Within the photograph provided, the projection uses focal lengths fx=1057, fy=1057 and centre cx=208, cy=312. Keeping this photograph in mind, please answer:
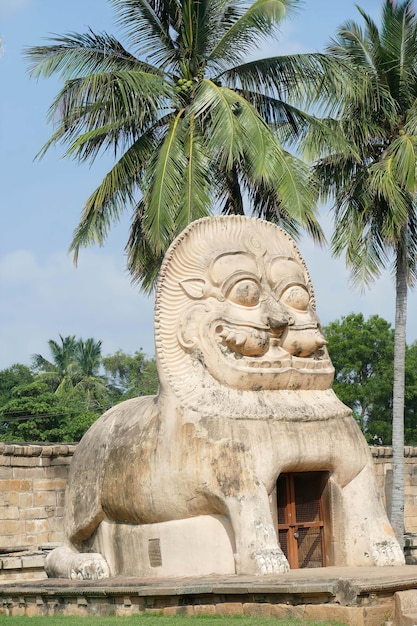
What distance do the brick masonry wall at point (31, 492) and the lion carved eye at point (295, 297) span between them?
19.6 ft

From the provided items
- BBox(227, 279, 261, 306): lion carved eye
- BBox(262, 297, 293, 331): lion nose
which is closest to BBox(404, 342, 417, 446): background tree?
BBox(262, 297, 293, 331): lion nose

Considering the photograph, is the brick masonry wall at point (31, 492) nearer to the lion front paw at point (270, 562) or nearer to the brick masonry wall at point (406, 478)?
the brick masonry wall at point (406, 478)

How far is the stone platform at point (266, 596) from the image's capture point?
7902mm

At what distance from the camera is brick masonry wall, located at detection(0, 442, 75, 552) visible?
14414 millimetres

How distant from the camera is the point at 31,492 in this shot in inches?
580

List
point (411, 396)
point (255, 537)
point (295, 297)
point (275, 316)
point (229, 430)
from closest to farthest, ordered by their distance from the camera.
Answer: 1. point (255, 537)
2. point (229, 430)
3. point (275, 316)
4. point (295, 297)
5. point (411, 396)

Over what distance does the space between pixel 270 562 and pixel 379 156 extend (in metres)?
9.66

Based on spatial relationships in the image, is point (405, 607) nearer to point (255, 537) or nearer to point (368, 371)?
point (255, 537)

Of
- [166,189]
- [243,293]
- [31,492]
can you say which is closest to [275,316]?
[243,293]

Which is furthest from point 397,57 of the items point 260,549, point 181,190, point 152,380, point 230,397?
point 152,380

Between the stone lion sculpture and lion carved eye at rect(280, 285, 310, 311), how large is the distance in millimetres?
13

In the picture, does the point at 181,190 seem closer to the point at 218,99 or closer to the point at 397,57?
the point at 218,99

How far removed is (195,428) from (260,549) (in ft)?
3.92

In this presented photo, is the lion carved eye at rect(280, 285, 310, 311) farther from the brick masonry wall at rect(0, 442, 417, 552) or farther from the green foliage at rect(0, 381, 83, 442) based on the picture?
the green foliage at rect(0, 381, 83, 442)
